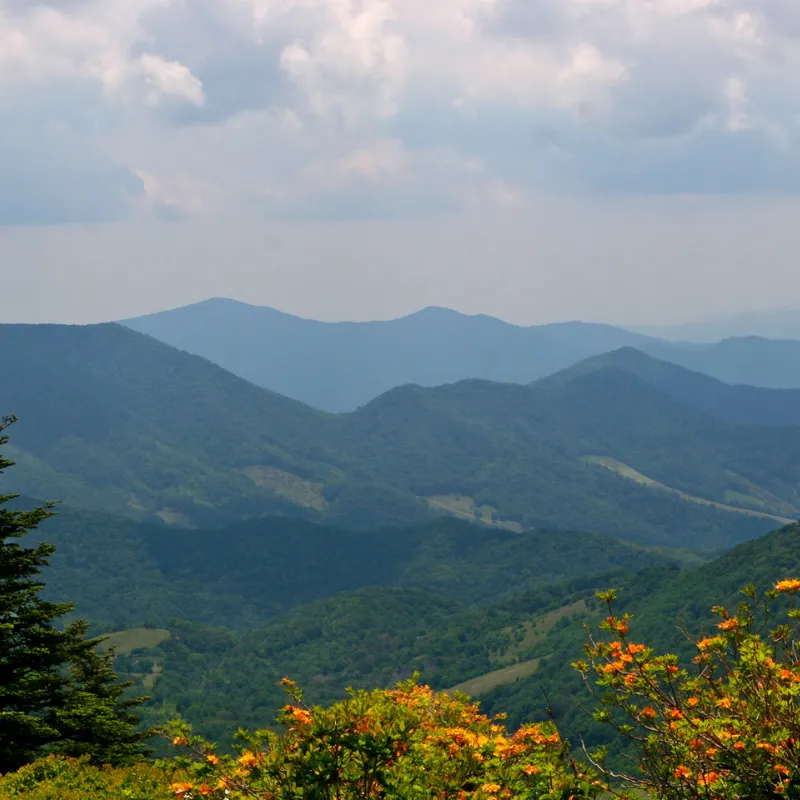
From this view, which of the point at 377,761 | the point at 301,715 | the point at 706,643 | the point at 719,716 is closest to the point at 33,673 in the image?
the point at 301,715

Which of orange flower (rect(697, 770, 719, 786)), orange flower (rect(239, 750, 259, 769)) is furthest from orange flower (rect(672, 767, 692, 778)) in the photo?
orange flower (rect(239, 750, 259, 769))

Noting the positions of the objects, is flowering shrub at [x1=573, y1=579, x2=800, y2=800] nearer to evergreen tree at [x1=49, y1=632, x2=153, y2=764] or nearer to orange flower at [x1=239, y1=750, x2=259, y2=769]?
orange flower at [x1=239, y1=750, x2=259, y2=769]

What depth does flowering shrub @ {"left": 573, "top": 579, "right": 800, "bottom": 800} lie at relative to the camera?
15.8 meters

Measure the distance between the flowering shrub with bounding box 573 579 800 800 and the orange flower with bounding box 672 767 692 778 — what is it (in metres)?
0.02

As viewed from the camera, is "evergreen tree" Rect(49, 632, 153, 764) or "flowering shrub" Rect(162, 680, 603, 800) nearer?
"flowering shrub" Rect(162, 680, 603, 800)

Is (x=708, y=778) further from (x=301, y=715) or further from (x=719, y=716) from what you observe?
(x=301, y=715)

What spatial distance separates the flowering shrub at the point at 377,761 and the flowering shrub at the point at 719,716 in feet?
5.28

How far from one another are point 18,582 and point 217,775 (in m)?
24.5

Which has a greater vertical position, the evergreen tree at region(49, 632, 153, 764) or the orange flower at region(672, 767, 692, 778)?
the orange flower at region(672, 767, 692, 778)

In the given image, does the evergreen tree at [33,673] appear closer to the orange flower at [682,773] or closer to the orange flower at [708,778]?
the orange flower at [682,773]

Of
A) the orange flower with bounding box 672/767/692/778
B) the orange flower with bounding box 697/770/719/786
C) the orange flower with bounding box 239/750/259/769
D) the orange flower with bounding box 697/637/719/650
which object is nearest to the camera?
the orange flower with bounding box 697/770/719/786

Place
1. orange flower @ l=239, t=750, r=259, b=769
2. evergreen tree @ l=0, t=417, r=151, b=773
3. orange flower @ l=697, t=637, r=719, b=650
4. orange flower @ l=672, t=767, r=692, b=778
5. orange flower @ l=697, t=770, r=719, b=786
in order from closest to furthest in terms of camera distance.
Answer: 1. orange flower @ l=697, t=770, r=719, b=786
2. orange flower @ l=672, t=767, r=692, b=778
3. orange flower @ l=697, t=637, r=719, b=650
4. orange flower @ l=239, t=750, r=259, b=769
5. evergreen tree @ l=0, t=417, r=151, b=773

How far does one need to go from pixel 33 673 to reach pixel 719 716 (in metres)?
31.0

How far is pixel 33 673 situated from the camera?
3975 cm
